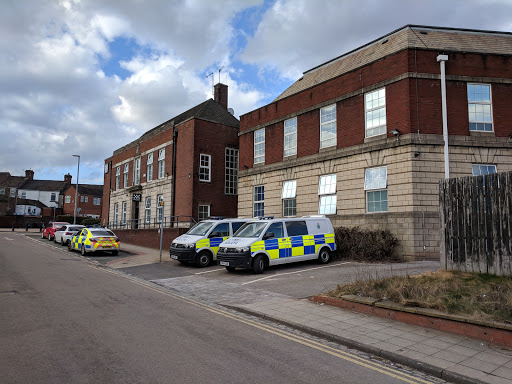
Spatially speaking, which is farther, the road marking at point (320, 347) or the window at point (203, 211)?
the window at point (203, 211)

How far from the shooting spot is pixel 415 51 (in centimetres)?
1592

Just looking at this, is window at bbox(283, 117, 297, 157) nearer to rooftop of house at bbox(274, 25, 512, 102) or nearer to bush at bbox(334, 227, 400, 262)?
rooftop of house at bbox(274, 25, 512, 102)

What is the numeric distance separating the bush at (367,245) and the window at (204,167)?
13.3 meters

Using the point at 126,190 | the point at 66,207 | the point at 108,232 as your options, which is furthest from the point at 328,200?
the point at 66,207

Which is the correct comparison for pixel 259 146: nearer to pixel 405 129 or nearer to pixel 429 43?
pixel 405 129

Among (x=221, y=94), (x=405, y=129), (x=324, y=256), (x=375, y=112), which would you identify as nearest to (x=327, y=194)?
(x=375, y=112)

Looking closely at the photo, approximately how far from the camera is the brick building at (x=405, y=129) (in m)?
15.2

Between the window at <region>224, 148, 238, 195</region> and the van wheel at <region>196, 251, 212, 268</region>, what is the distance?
41.7ft

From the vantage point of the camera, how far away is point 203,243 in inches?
613

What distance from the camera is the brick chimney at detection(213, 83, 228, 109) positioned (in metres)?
33.7

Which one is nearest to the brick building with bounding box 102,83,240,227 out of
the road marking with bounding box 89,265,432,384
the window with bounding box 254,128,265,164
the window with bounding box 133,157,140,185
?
the window with bounding box 133,157,140,185

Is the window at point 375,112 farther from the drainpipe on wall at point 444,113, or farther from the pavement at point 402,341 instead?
the pavement at point 402,341

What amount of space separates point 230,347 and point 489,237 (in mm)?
6225

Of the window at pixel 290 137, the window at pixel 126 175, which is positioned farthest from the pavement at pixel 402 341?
the window at pixel 126 175
